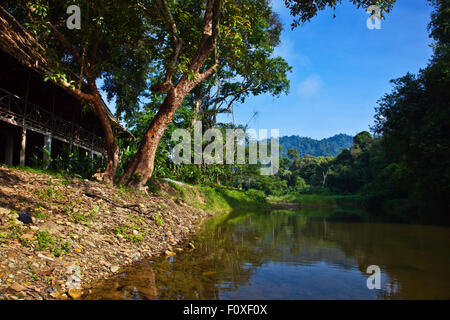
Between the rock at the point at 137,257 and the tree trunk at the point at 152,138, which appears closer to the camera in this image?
the rock at the point at 137,257

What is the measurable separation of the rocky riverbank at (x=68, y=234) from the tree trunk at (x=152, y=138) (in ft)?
2.84

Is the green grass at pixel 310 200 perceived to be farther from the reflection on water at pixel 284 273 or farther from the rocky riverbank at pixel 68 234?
the rocky riverbank at pixel 68 234

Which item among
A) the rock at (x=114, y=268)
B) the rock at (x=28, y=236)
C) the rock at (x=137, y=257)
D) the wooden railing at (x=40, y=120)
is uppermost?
the wooden railing at (x=40, y=120)

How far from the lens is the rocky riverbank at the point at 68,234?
3008mm

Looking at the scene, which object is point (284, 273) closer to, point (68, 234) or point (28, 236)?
point (68, 234)

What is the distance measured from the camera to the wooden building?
8180 millimetres

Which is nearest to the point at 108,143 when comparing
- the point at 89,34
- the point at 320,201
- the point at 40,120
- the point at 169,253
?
the point at 89,34

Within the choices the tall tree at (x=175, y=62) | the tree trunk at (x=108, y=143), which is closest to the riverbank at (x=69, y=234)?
the tree trunk at (x=108, y=143)

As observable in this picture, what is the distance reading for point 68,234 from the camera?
418 centimetres

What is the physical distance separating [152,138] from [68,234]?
4318mm

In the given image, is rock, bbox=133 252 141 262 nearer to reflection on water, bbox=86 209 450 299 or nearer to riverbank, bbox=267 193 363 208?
reflection on water, bbox=86 209 450 299

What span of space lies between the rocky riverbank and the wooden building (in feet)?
9.89
